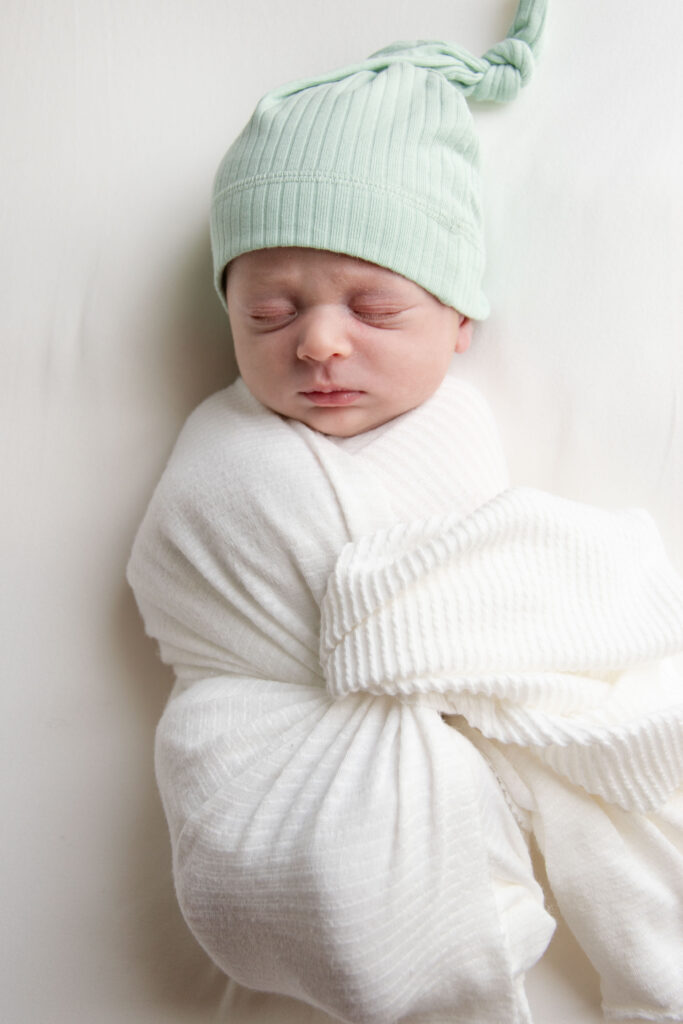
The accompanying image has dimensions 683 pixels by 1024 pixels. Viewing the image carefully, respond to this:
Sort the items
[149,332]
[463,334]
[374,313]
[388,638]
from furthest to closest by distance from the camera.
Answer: [149,332] < [463,334] < [374,313] < [388,638]

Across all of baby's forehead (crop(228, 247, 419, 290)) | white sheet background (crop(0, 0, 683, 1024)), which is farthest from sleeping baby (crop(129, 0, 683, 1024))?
white sheet background (crop(0, 0, 683, 1024))

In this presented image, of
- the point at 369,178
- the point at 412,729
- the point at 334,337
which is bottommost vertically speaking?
the point at 412,729

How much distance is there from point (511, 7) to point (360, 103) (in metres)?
0.35

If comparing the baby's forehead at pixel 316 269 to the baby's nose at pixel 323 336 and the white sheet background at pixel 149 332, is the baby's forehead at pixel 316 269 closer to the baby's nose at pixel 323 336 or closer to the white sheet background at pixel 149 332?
the baby's nose at pixel 323 336

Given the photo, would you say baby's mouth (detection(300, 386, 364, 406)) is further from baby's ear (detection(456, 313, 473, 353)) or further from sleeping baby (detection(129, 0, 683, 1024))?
baby's ear (detection(456, 313, 473, 353))

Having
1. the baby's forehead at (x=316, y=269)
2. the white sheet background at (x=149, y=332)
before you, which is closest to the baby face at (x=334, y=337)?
the baby's forehead at (x=316, y=269)

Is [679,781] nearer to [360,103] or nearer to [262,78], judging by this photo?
[360,103]

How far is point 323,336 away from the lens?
0.93 m

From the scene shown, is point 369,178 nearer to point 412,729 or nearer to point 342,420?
point 342,420

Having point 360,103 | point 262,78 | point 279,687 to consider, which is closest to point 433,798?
point 279,687

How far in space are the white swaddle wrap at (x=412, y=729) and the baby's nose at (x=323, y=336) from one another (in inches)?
3.9

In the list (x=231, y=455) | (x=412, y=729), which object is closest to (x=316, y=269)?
(x=231, y=455)

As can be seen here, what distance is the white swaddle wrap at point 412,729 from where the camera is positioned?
2.68 feet

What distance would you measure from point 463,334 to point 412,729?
1.57 ft
